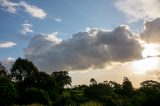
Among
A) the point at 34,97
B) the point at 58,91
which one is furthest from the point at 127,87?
the point at 34,97

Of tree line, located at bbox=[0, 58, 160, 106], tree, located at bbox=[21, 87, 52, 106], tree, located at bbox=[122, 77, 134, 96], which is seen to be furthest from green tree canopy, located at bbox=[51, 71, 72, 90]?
tree, located at bbox=[21, 87, 52, 106]

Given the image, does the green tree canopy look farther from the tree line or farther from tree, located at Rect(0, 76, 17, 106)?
tree, located at Rect(0, 76, 17, 106)

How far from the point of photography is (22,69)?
321 feet

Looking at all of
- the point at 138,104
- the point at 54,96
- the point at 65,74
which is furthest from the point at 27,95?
the point at 65,74

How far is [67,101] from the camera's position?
55938 mm

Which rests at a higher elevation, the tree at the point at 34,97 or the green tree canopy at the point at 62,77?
the green tree canopy at the point at 62,77

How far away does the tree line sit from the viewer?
53688mm

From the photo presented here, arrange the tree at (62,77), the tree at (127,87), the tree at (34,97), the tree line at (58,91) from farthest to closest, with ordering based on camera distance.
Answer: the tree at (62,77) → the tree at (127,87) → the tree at (34,97) → the tree line at (58,91)

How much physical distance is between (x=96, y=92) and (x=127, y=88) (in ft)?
76.6

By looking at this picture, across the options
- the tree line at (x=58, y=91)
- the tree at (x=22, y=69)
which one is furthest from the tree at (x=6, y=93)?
the tree at (x=22, y=69)

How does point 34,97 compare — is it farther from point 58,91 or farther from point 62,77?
point 62,77

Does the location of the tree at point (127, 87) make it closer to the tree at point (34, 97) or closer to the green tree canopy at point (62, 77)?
the green tree canopy at point (62, 77)

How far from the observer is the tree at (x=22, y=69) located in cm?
9662

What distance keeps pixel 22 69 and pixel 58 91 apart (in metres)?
14.5
